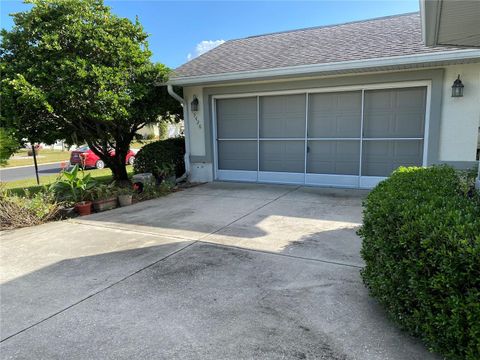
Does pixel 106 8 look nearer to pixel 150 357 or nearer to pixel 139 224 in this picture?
pixel 139 224

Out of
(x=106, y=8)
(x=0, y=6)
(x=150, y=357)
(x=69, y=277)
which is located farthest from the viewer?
(x=106, y=8)

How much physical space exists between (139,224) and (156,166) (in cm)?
344

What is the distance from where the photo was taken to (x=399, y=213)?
2.53 metres

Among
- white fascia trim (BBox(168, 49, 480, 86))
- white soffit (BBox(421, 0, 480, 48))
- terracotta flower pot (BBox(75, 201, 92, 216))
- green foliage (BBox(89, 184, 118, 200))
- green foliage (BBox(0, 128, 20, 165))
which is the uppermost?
white fascia trim (BBox(168, 49, 480, 86))

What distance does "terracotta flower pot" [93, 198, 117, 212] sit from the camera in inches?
269

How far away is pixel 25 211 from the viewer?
6.01 meters

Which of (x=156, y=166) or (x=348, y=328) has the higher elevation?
(x=156, y=166)

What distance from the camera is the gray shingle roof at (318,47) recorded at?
727cm

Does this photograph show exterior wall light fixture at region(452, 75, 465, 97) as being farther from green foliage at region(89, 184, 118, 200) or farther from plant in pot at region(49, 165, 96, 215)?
plant in pot at region(49, 165, 96, 215)

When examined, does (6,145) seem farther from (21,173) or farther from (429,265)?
(21,173)

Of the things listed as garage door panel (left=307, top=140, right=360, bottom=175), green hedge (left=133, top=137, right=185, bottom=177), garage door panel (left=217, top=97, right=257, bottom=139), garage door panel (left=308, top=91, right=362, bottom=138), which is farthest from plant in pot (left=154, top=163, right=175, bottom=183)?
garage door panel (left=308, top=91, right=362, bottom=138)

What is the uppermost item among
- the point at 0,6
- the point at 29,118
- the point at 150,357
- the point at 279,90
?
the point at 0,6

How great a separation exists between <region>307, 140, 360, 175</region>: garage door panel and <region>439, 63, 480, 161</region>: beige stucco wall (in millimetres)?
1813

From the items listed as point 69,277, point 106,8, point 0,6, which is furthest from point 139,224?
point 0,6
